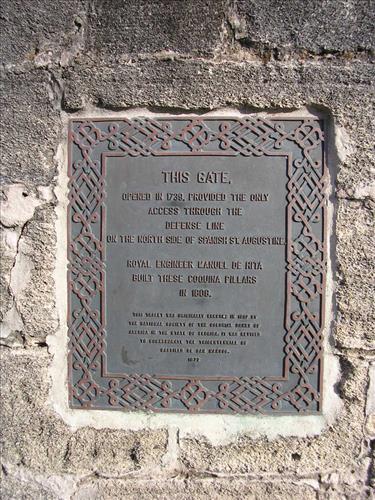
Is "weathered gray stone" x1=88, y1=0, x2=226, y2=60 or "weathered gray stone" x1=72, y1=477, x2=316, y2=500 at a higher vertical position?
"weathered gray stone" x1=88, y1=0, x2=226, y2=60

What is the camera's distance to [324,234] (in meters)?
1.67

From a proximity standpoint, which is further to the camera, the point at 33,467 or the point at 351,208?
the point at 33,467

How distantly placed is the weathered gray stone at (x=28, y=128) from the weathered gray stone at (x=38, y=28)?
9 cm

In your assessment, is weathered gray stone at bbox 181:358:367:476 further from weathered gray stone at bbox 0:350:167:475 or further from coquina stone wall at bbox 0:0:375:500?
weathered gray stone at bbox 0:350:167:475

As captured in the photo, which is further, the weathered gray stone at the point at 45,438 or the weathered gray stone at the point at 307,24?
the weathered gray stone at the point at 45,438

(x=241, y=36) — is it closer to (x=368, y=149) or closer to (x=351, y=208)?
(x=368, y=149)

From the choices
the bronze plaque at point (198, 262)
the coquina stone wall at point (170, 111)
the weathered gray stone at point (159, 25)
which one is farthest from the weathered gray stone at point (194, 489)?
the weathered gray stone at point (159, 25)

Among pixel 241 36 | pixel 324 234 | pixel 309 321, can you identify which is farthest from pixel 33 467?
pixel 241 36

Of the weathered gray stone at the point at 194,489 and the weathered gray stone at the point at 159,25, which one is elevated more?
the weathered gray stone at the point at 159,25

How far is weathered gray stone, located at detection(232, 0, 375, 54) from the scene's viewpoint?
163 cm

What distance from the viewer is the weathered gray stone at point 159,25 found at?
1659 millimetres

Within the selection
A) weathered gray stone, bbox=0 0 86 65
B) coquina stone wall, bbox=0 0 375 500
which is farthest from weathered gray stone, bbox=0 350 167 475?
weathered gray stone, bbox=0 0 86 65

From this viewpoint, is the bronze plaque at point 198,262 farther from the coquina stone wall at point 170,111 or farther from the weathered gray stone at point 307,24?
the weathered gray stone at point 307,24

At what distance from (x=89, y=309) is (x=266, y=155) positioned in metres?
1.04
